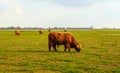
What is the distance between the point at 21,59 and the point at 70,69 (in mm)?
4995

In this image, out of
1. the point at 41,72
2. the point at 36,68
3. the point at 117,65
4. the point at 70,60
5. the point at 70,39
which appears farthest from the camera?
the point at 70,39

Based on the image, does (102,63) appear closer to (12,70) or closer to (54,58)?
(54,58)

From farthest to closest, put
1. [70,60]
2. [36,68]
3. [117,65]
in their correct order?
1. [70,60]
2. [117,65]
3. [36,68]

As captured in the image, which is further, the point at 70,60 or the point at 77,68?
the point at 70,60

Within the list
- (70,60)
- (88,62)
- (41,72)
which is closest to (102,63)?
(88,62)

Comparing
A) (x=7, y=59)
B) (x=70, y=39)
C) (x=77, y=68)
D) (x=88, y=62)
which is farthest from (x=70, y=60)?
(x=70, y=39)

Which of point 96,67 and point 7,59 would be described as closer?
point 96,67

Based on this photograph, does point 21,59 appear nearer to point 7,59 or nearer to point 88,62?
point 7,59

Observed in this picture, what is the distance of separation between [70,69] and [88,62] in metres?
3.17

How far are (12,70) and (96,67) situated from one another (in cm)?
479

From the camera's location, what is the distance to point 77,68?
1695cm

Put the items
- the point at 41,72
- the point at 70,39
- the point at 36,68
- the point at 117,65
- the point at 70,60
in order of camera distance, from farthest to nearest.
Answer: the point at 70,39 → the point at 70,60 → the point at 117,65 → the point at 36,68 → the point at 41,72

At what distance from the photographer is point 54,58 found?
20562 millimetres

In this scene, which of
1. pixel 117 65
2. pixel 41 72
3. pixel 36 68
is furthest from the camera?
pixel 117 65
